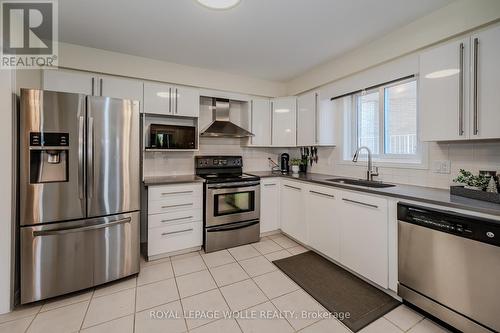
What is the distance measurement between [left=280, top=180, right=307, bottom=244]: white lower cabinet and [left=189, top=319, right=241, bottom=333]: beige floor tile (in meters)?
1.48

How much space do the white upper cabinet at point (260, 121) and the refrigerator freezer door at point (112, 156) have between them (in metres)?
1.79

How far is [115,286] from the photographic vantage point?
82.0 inches

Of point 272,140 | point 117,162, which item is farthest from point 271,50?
point 117,162

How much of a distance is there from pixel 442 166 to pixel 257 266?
82.0 inches

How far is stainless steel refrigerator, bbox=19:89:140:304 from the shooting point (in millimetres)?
1754

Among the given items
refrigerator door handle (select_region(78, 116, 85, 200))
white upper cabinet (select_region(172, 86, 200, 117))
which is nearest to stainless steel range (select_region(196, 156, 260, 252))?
white upper cabinet (select_region(172, 86, 200, 117))

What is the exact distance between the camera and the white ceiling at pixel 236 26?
6.17ft

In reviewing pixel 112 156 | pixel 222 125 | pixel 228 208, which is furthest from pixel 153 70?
pixel 228 208

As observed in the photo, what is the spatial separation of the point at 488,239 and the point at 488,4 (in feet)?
5.79

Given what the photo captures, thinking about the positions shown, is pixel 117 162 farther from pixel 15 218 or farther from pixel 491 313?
pixel 491 313

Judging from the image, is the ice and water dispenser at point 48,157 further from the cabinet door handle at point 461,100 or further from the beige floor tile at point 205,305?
the cabinet door handle at point 461,100

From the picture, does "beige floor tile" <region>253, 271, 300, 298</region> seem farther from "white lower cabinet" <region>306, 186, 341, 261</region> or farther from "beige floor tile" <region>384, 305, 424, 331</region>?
"beige floor tile" <region>384, 305, 424, 331</region>

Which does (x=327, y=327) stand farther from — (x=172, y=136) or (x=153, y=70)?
(x=153, y=70)

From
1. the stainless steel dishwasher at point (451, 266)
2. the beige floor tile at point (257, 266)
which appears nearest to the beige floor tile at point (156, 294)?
the beige floor tile at point (257, 266)
